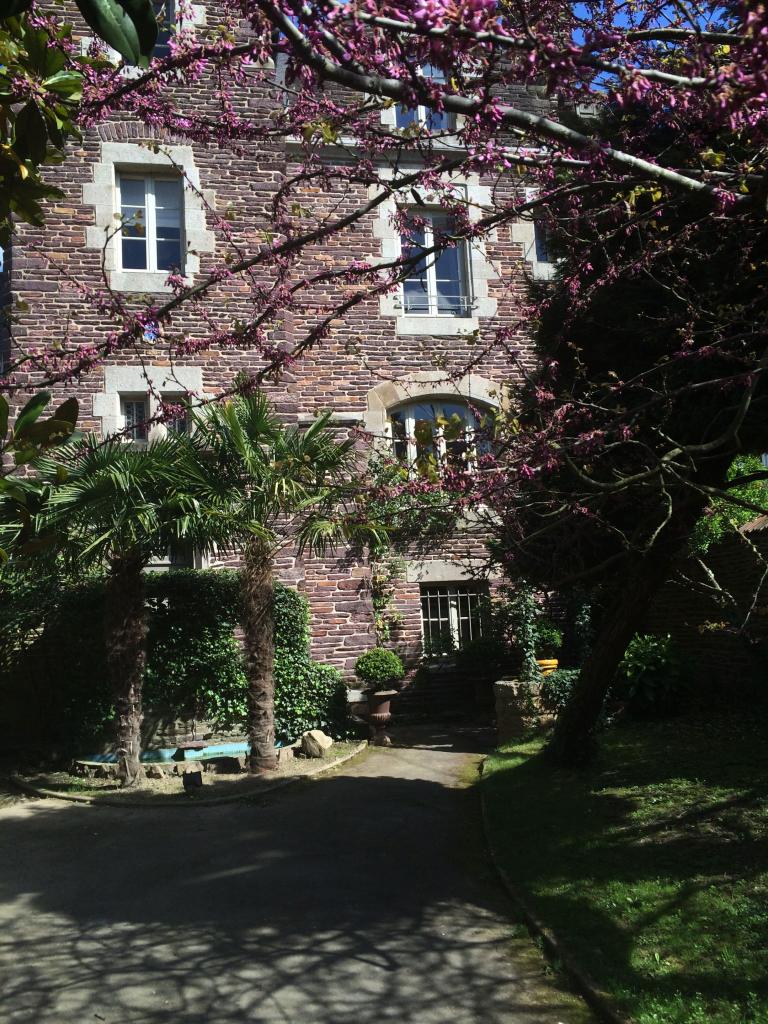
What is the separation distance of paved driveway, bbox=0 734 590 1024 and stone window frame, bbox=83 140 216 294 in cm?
823

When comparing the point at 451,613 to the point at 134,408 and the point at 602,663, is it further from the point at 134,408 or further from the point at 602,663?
the point at 602,663

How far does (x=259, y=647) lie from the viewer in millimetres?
11117

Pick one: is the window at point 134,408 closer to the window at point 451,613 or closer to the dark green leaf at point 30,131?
the window at point 451,613

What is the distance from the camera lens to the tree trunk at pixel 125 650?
10.7 meters

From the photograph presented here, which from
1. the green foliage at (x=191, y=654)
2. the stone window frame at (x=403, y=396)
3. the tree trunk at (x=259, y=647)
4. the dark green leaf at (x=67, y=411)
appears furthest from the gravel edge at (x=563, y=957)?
the stone window frame at (x=403, y=396)

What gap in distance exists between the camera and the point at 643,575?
804 cm

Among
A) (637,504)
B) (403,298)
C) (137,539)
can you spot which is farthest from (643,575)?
(403,298)

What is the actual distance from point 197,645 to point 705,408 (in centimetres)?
807

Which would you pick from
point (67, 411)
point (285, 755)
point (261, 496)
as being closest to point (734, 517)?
point (261, 496)

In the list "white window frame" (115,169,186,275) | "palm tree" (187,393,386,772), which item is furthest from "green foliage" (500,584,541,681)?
"white window frame" (115,169,186,275)

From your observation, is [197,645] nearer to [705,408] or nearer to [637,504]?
[637,504]

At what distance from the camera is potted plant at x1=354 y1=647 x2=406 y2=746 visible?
42.7 ft

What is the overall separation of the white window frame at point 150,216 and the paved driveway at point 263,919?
8626 mm

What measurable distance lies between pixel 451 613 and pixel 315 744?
14.3ft
